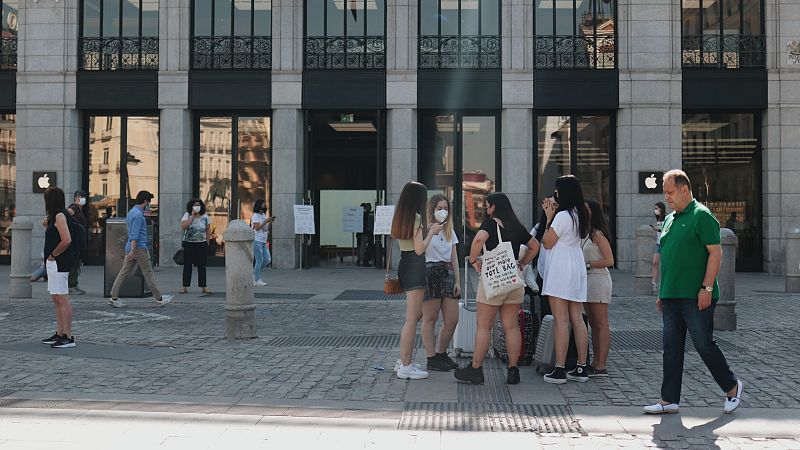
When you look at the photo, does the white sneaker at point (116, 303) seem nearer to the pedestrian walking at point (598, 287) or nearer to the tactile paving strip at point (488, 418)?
the tactile paving strip at point (488, 418)

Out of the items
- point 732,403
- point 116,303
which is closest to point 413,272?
point 732,403

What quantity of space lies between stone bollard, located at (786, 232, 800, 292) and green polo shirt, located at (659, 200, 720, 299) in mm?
11385

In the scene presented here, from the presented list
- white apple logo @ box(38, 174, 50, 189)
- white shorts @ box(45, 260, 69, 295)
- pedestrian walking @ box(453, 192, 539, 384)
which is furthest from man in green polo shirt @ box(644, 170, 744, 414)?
white apple logo @ box(38, 174, 50, 189)

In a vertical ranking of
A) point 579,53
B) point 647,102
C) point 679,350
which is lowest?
point 679,350

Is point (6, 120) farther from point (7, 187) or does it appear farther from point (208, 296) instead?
point (208, 296)

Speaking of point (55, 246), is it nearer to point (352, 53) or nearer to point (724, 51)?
point (352, 53)

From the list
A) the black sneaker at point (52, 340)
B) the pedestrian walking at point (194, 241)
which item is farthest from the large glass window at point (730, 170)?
the black sneaker at point (52, 340)

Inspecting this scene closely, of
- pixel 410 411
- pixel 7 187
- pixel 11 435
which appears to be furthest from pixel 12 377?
pixel 7 187

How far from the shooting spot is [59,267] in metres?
9.45

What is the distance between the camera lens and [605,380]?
25.2 feet

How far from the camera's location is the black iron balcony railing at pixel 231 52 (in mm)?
22781

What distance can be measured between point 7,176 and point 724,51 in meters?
20.5

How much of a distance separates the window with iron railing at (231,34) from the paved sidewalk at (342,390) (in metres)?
12.3

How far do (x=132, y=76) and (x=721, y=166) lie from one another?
54.5 ft
